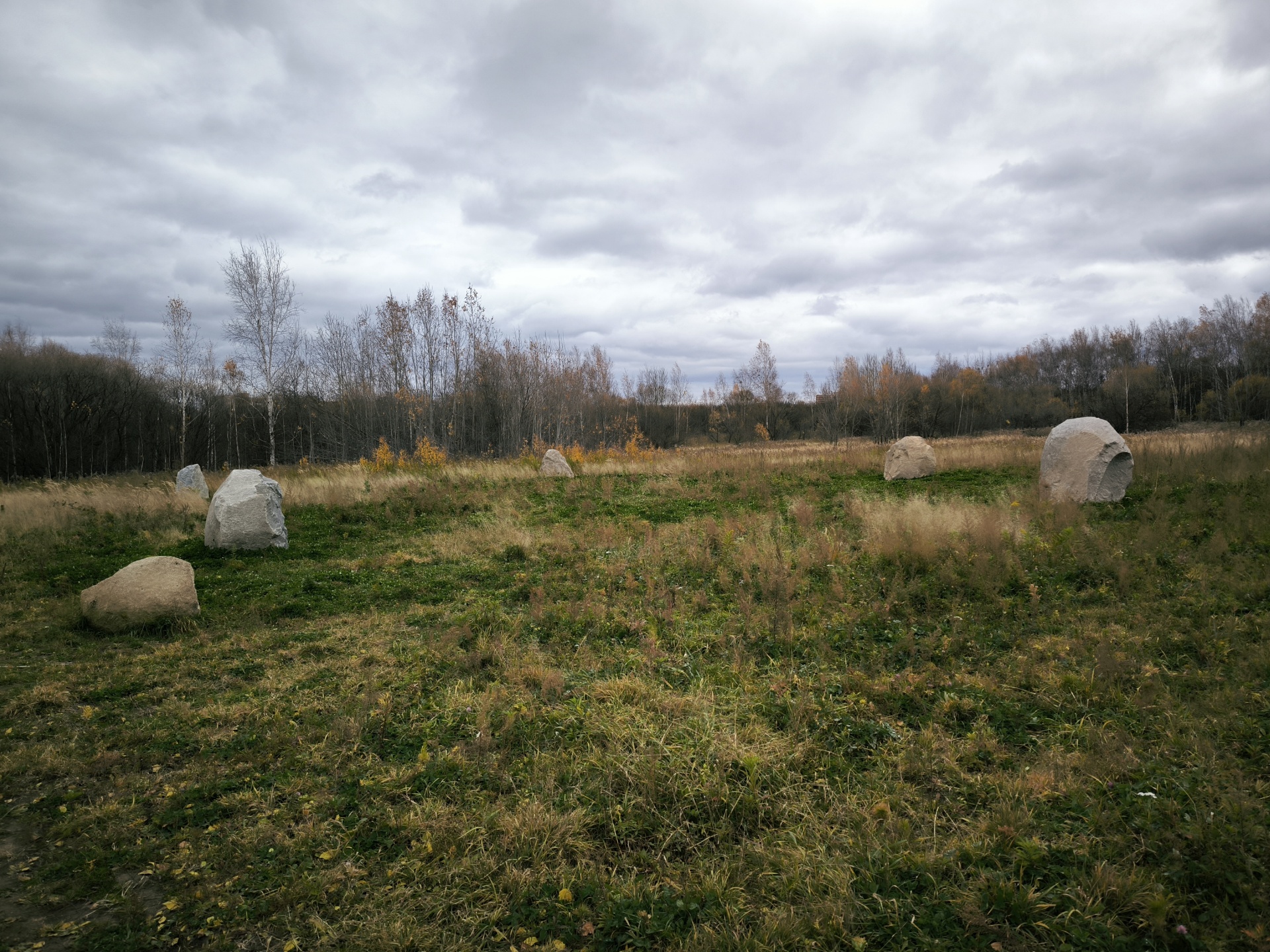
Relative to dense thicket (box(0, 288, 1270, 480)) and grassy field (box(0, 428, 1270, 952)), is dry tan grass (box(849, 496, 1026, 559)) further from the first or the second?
dense thicket (box(0, 288, 1270, 480))

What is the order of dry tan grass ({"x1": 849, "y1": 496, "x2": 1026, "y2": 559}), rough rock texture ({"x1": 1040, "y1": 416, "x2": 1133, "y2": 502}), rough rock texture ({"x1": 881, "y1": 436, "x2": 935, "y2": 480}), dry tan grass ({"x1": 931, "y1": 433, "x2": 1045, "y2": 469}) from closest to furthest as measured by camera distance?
dry tan grass ({"x1": 849, "y1": 496, "x2": 1026, "y2": 559}), rough rock texture ({"x1": 1040, "y1": 416, "x2": 1133, "y2": 502}), rough rock texture ({"x1": 881, "y1": 436, "x2": 935, "y2": 480}), dry tan grass ({"x1": 931, "y1": 433, "x2": 1045, "y2": 469})

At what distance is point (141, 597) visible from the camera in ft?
22.8

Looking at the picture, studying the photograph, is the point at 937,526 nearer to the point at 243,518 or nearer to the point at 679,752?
the point at 679,752

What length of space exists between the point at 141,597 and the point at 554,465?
14.0 meters

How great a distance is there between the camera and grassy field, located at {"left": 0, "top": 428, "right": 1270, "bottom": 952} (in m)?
A: 2.94

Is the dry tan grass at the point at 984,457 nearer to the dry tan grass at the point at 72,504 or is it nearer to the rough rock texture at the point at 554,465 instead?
the rough rock texture at the point at 554,465

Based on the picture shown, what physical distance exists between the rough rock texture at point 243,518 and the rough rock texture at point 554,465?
389 inches

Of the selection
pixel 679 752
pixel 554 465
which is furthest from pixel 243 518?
pixel 554 465

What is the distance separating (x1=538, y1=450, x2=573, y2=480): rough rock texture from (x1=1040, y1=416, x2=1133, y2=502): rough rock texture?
44.9ft

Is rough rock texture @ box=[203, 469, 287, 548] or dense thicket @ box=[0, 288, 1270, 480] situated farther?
dense thicket @ box=[0, 288, 1270, 480]

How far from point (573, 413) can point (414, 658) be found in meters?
38.0

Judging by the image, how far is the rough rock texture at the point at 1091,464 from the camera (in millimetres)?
10820

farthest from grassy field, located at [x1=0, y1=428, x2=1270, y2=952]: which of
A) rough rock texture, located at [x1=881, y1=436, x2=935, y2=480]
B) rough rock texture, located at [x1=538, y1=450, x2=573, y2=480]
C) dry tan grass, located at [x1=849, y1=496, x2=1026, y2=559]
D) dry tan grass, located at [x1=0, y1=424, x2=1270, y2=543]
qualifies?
rough rock texture, located at [x1=538, y1=450, x2=573, y2=480]

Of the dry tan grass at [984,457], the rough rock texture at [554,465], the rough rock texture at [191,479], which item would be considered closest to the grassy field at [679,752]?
the dry tan grass at [984,457]
